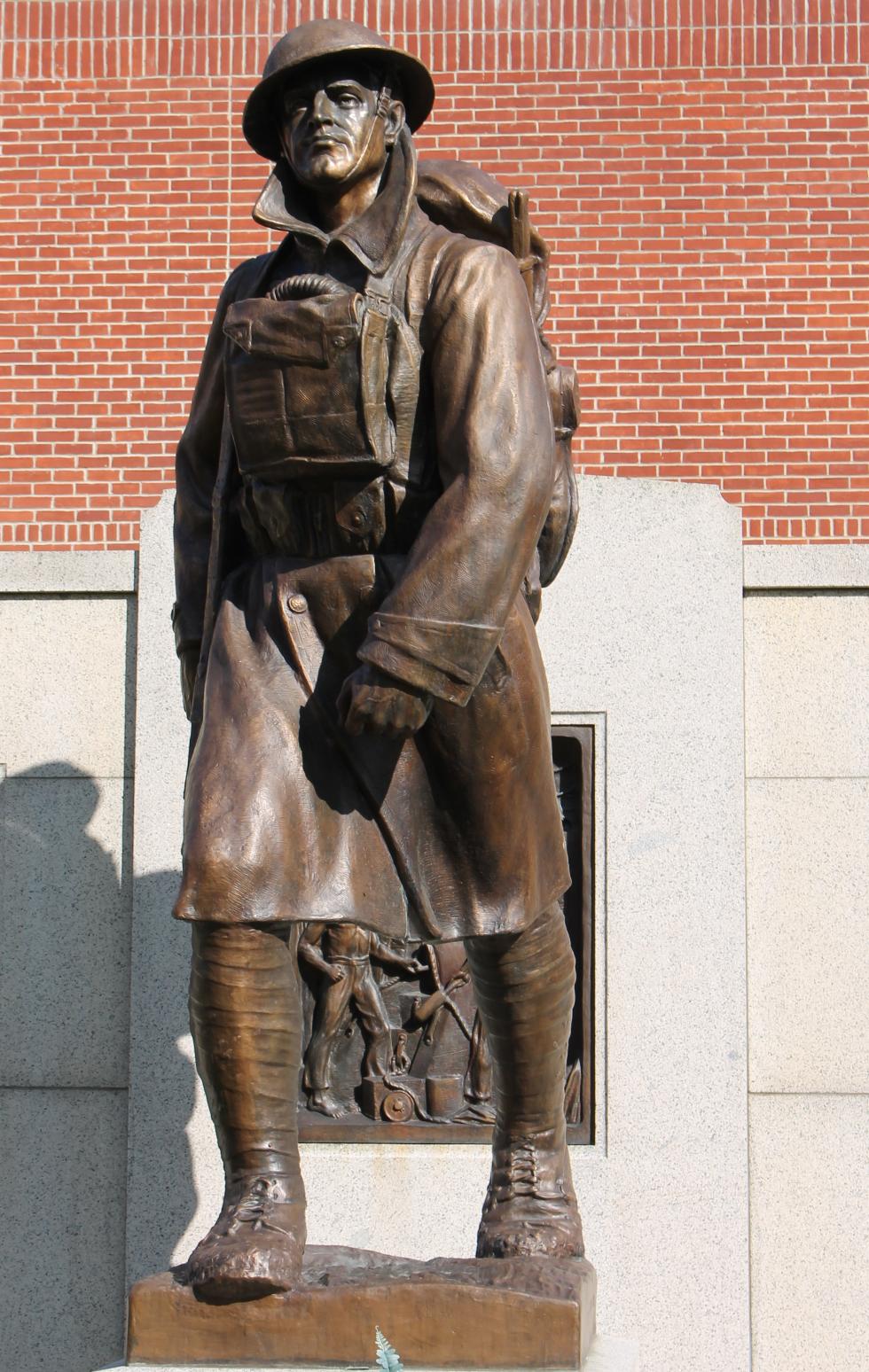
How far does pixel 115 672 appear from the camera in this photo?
7.20 meters

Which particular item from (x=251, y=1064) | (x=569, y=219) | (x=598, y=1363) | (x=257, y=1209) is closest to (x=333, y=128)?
(x=251, y=1064)

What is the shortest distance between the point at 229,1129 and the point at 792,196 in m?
5.54

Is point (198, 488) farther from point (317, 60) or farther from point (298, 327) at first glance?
point (317, 60)

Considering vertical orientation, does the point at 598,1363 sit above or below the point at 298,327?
below

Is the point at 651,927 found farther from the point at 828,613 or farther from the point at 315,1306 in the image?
the point at 315,1306

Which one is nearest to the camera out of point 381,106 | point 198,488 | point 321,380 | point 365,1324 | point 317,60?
point 365,1324

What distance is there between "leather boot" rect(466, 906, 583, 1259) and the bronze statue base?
486mm

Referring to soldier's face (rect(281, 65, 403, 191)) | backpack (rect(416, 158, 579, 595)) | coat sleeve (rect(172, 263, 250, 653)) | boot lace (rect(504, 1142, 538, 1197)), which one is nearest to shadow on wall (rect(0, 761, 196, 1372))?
coat sleeve (rect(172, 263, 250, 653))

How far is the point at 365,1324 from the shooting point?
3893 millimetres

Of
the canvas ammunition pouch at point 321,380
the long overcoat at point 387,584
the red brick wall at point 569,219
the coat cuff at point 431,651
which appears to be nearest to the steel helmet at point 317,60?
the long overcoat at point 387,584

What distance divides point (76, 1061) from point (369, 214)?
3.58 metres

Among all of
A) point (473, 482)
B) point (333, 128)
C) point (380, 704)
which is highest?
point (333, 128)

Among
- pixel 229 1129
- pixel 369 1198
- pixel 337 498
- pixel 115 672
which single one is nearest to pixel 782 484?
pixel 115 672

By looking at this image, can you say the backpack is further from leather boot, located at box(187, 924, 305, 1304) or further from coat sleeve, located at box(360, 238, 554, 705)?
leather boot, located at box(187, 924, 305, 1304)
